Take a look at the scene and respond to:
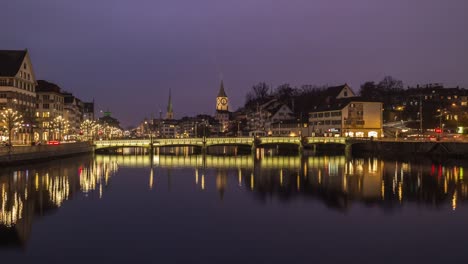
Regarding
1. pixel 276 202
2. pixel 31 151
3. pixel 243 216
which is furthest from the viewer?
pixel 31 151

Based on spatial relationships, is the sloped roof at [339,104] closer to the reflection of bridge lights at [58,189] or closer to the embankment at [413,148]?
the embankment at [413,148]

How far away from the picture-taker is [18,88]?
9169 centimetres

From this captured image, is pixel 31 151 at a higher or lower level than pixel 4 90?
lower

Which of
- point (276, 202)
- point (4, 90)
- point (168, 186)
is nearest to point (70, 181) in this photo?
point (168, 186)

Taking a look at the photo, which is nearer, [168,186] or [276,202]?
[276,202]

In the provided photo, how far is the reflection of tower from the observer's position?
48.2 m

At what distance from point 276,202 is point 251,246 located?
1464 centimetres

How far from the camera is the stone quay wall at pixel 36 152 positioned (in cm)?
6070

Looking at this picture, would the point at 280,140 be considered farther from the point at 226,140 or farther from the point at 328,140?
the point at 226,140

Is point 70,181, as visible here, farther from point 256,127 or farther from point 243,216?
point 256,127

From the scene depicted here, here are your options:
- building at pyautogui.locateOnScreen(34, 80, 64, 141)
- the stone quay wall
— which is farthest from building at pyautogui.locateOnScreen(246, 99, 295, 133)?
the stone quay wall

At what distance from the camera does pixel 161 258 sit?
956 inches

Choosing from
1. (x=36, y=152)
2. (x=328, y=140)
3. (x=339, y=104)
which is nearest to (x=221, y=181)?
(x=36, y=152)

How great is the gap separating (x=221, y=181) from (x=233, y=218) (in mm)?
21922
